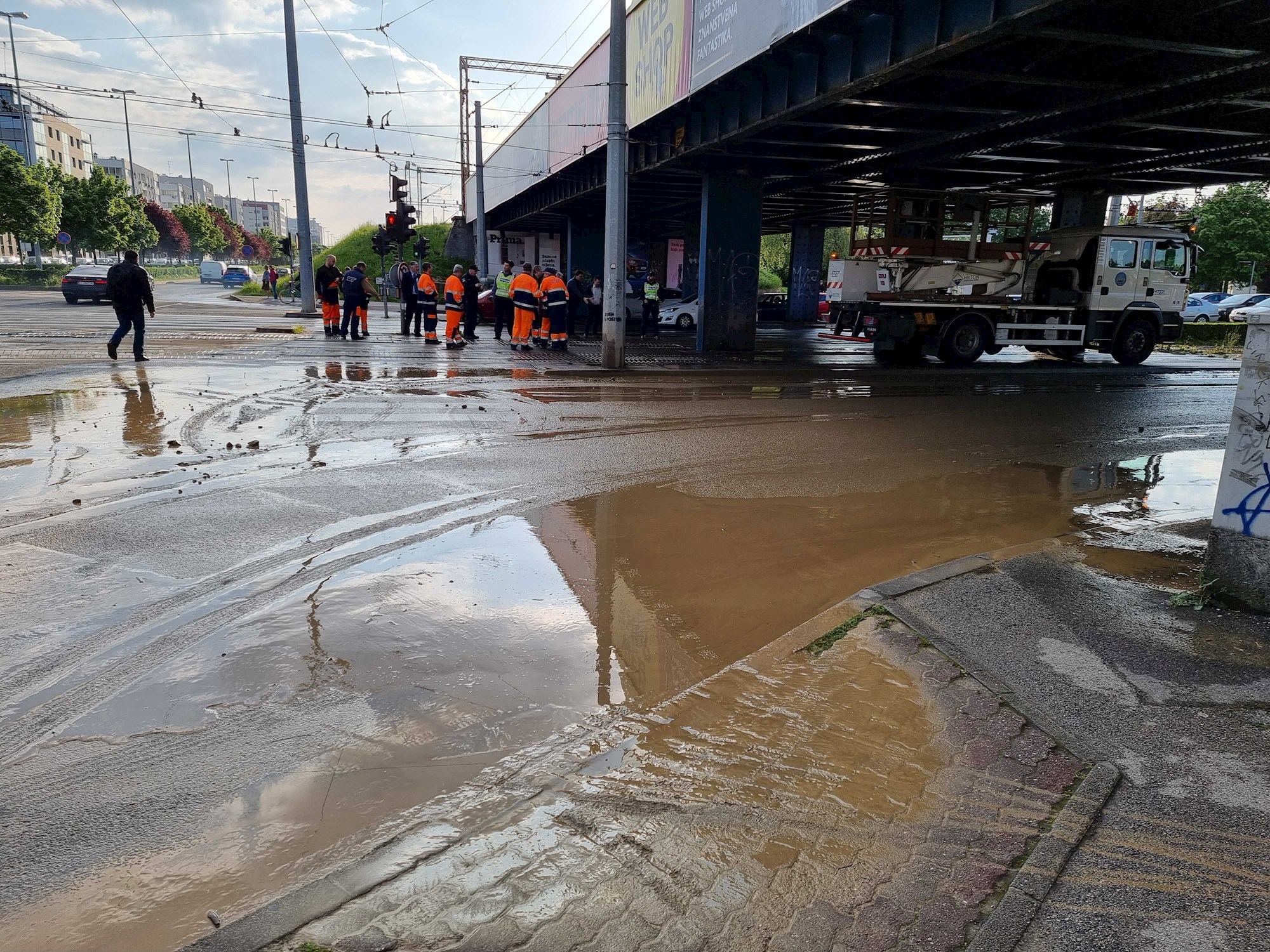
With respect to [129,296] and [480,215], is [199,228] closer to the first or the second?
[480,215]

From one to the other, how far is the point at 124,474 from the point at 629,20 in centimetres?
1673

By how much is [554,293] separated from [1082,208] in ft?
47.6

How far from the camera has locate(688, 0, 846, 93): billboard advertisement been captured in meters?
12.8

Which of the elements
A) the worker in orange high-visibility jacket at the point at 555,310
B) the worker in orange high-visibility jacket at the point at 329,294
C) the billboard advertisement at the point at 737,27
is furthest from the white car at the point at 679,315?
the billboard advertisement at the point at 737,27

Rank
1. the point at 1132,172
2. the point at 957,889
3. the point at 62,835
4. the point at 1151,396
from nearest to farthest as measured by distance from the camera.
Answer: the point at 957,889 < the point at 62,835 < the point at 1151,396 < the point at 1132,172

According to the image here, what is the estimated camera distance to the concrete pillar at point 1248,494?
4828 mm

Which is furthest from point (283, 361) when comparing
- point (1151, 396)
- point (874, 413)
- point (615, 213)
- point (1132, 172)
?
point (1132, 172)

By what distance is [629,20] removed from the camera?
19.7 metres

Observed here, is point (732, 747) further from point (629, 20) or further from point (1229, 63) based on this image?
point (629, 20)

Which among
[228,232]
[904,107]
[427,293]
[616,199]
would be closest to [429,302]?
[427,293]

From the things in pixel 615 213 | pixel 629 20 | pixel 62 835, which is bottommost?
pixel 62 835

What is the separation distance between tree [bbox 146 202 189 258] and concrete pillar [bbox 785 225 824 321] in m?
69.7

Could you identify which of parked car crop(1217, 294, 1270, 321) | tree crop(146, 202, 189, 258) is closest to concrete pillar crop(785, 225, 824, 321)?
parked car crop(1217, 294, 1270, 321)

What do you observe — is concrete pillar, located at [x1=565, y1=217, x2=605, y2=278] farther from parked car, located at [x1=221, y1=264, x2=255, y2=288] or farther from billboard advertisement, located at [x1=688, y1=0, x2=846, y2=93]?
parked car, located at [x1=221, y1=264, x2=255, y2=288]
